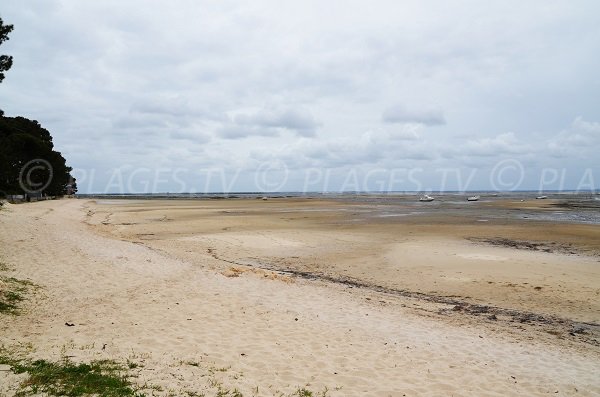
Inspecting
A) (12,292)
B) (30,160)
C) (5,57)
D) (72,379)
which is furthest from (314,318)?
(30,160)

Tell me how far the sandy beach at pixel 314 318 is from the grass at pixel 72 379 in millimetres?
266

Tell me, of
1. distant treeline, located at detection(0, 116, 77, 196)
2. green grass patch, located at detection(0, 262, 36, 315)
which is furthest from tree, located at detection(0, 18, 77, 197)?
green grass patch, located at detection(0, 262, 36, 315)

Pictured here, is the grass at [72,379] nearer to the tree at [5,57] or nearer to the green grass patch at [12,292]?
the green grass patch at [12,292]

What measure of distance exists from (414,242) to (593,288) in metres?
10.9

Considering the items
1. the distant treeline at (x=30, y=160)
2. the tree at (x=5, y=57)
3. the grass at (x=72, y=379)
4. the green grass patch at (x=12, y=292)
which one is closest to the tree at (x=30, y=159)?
the distant treeline at (x=30, y=160)

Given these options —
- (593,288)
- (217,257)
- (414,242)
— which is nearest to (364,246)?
(414,242)

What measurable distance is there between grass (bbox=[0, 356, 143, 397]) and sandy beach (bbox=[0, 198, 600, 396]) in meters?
0.27

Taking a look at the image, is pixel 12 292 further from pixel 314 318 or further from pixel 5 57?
pixel 5 57

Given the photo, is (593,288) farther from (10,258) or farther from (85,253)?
(10,258)

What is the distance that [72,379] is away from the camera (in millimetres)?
5586

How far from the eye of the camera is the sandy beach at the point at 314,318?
6.77 metres

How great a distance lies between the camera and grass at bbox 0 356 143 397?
5195 mm

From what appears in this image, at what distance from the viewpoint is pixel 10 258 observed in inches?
543

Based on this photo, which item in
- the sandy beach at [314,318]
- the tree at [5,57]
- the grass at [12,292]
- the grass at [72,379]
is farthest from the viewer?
the tree at [5,57]
